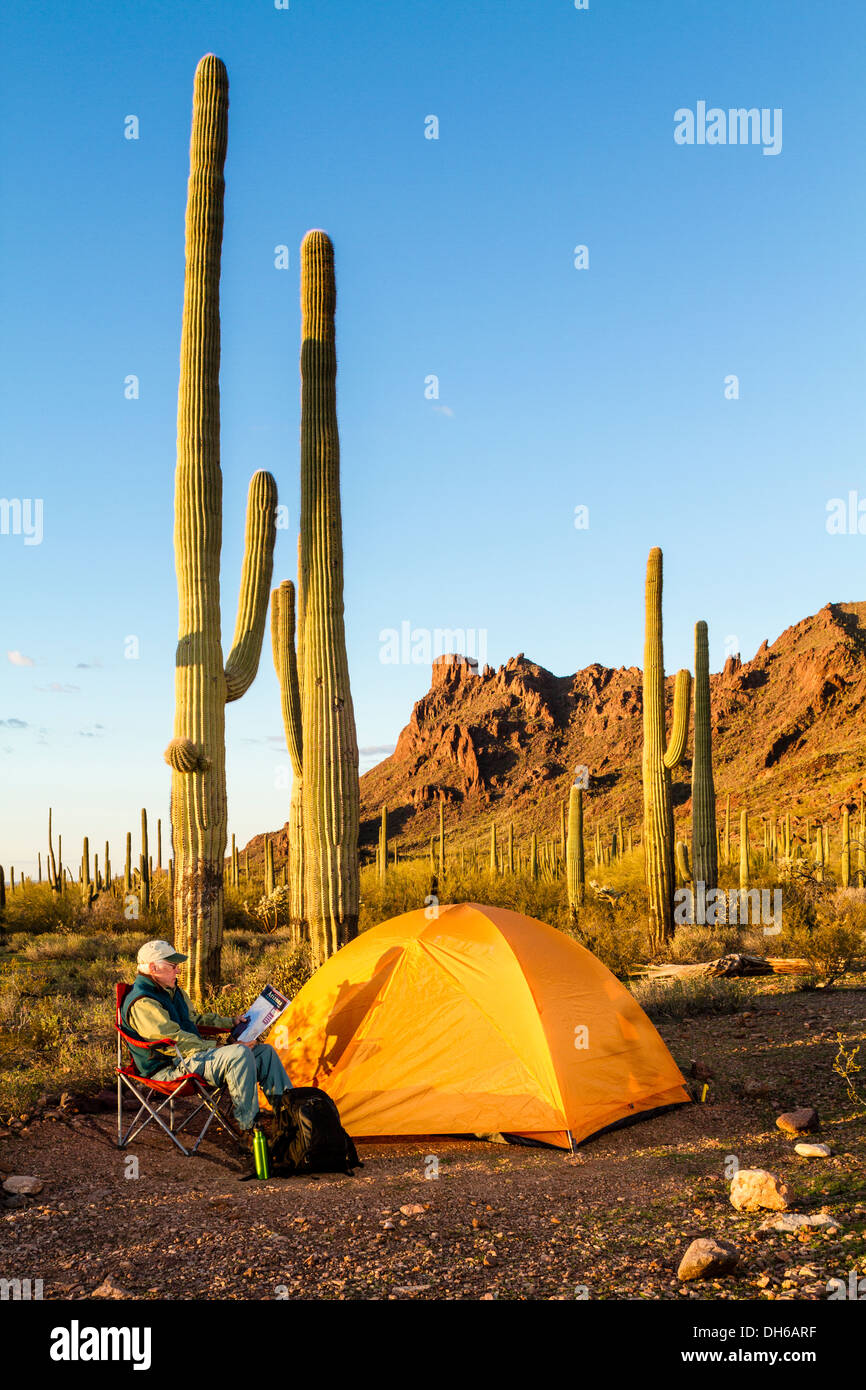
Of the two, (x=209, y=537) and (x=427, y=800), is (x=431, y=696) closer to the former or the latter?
(x=427, y=800)

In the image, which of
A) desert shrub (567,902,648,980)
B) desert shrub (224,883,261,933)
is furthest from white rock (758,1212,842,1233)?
desert shrub (224,883,261,933)

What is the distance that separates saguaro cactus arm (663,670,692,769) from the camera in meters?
17.3

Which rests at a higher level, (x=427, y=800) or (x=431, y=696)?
(x=431, y=696)

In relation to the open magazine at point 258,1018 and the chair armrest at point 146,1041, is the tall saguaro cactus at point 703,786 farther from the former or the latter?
the chair armrest at point 146,1041

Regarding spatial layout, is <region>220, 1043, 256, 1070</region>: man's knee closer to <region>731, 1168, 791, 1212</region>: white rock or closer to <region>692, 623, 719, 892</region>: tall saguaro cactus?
<region>731, 1168, 791, 1212</region>: white rock

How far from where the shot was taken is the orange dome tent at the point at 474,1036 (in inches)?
275

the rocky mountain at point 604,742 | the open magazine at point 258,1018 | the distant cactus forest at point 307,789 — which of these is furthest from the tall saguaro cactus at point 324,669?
the rocky mountain at point 604,742

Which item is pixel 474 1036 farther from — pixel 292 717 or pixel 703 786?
pixel 703 786

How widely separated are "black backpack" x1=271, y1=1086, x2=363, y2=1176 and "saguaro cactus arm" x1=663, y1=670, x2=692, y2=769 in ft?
38.3

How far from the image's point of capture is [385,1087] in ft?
23.8

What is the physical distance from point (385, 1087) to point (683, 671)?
14614 mm

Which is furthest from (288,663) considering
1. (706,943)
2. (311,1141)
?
(311,1141)

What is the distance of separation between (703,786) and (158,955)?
1394 centimetres
